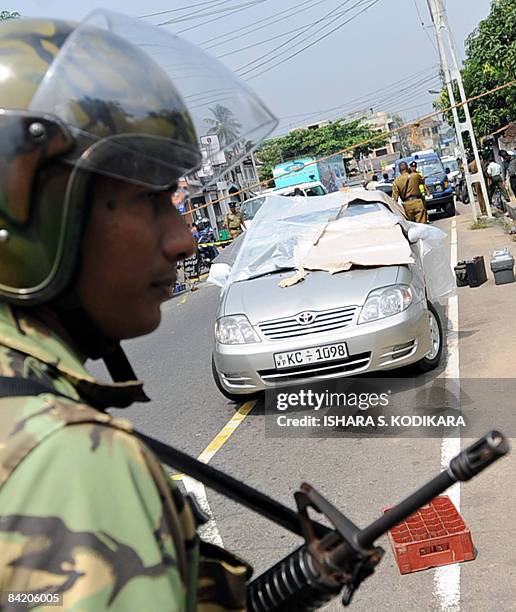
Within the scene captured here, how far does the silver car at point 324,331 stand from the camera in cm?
617

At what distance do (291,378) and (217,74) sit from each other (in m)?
4.80

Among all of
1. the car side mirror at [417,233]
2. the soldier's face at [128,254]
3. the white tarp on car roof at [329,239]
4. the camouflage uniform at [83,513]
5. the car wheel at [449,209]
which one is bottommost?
the car wheel at [449,209]

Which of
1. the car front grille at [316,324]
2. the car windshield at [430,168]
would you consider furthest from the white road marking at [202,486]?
the car windshield at [430,168]

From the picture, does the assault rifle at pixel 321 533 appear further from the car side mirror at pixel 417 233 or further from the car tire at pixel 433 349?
the car side mirror at pixel 417 233

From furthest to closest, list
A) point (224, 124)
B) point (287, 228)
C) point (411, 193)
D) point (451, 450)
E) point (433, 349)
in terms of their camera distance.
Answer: point (411, 193), point (287, 228), point (433, 349), point (451, 450), point (224, 124)

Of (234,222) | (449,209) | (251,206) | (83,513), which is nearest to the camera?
(83,513)

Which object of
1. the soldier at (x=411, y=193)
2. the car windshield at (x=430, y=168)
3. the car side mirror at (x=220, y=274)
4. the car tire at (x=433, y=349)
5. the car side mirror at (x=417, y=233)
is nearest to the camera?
the car tire at (x=433, y=349)

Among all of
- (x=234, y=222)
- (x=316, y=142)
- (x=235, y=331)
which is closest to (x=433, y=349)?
(x=235, y=331)

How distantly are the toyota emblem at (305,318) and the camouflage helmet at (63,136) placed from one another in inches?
200

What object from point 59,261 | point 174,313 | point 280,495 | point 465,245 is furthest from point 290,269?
point 465,245

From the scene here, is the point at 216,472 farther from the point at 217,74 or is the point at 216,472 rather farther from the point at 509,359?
the point at 509,359

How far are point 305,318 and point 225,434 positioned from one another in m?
1.08

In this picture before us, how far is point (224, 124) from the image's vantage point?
5.30 ft

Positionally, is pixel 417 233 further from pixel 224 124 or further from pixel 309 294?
pixel 224 124
